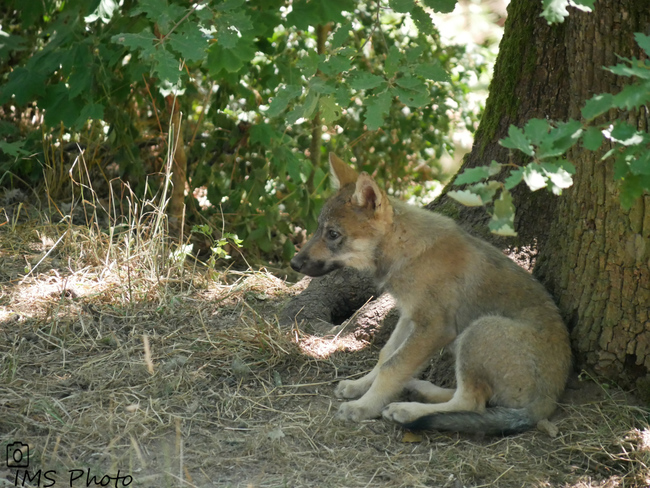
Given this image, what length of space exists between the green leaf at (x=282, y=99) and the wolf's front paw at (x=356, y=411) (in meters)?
1.79

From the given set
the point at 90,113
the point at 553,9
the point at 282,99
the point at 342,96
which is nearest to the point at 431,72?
the point at 342,96

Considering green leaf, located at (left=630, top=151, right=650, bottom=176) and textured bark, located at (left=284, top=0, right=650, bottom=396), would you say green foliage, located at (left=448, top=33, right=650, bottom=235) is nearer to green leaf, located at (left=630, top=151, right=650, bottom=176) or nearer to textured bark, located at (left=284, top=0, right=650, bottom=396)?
green leaf, located at (left=630, top=151, right=650, bottom=176)

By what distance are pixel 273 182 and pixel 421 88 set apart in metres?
3.92

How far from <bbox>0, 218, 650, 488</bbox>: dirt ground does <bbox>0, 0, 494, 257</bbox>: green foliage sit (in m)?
1.43

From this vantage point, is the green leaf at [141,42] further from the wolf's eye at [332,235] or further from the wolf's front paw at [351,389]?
the wolf's front paw at [351,389]

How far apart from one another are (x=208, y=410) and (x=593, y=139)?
261 centimetres

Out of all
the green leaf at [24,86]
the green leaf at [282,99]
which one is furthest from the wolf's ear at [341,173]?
the green leaf at [24,86]

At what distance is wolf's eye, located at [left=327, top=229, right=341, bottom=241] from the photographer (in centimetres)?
470

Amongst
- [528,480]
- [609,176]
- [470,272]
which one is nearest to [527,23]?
[609,176]

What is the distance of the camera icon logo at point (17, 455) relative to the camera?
A: 3.38m

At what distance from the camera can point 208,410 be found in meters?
4.12

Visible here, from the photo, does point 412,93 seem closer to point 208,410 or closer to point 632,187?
point 632,187

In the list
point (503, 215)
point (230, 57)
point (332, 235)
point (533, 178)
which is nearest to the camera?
point (533, 178)

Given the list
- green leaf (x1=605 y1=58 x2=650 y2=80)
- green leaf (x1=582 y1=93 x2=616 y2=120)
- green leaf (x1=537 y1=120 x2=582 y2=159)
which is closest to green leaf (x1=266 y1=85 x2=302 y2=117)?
green leaf (x1=537 y1=120 x2=582 y2=159)
